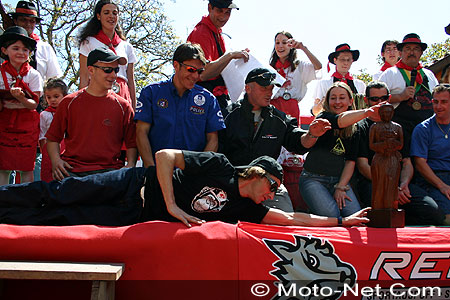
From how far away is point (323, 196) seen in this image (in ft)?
11.9

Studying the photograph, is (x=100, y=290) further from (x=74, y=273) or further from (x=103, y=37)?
(x=103, y=37)

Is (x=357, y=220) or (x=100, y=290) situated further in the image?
(x=357, y=220)

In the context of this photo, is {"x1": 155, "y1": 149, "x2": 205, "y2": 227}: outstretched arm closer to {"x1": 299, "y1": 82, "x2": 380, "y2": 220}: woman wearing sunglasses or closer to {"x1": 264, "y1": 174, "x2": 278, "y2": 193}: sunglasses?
{"x1": 264, "y1": 174, "x2": 278, "y2": 193}: sunglasses

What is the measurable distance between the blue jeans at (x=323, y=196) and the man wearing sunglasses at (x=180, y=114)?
0.89 m

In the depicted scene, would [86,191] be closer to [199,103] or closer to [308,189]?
[199,103]

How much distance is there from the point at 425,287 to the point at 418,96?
112 inches

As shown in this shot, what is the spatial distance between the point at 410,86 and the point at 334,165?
5.90ft

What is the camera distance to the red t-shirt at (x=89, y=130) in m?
3.66

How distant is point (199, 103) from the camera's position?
3926 mm

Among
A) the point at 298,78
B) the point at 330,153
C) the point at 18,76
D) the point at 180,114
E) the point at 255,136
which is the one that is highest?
the point at 298,78

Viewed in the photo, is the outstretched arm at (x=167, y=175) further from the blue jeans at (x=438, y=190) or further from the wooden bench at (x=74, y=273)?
the blue jeans at (x=438, y=190)

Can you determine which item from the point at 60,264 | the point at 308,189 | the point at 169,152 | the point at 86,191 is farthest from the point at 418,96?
the point at 60,264

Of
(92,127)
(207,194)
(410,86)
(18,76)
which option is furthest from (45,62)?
(410,86)

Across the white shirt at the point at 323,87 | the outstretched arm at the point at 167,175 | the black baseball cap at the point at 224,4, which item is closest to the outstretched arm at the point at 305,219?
the outstretched arm at the point at 167,175
